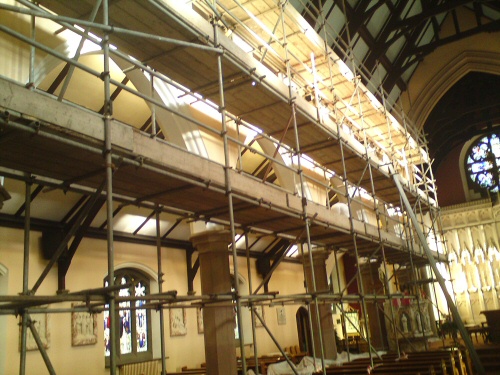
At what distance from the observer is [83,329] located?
11.0 meters

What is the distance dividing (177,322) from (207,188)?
8.21m

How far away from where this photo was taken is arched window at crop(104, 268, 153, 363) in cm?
1218

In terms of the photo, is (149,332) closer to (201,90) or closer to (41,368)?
(41,368)

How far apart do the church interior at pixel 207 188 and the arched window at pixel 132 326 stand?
0.05m

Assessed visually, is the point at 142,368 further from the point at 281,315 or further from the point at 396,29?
the point at 396,29

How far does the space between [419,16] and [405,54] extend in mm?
2528

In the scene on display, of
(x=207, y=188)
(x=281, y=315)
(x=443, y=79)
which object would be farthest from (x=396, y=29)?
(x=207, y=188)

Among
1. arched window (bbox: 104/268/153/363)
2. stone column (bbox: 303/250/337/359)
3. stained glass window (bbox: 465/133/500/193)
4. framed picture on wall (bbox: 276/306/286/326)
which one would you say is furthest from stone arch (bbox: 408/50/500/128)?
arched window (bbox: 104/268/153/363)

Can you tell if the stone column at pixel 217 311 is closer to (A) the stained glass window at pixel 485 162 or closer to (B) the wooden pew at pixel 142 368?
(B) the wooden pew at pixel 142 368

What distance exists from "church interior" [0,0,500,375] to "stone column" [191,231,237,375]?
36 mm

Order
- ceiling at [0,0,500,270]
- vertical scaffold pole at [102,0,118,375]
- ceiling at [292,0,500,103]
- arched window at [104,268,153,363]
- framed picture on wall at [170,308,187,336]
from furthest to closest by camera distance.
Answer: ceiling at [292,0,500,103], framed picture on wall at [170,308,187,336], arched window at [104,268,153,363], ceiling at [0,0,500,270], vertical scaffold pole at [102,0,118,375]

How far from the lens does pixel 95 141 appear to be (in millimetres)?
4625

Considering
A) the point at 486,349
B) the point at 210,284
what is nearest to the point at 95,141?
the point at 210,284

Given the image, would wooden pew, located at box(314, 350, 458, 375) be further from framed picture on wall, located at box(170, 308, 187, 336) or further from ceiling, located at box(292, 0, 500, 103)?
ceiling, located at box(292, 0, 500, 103)
